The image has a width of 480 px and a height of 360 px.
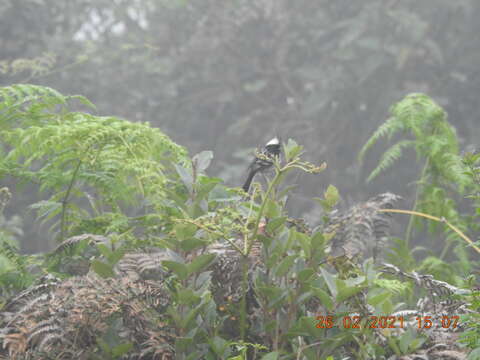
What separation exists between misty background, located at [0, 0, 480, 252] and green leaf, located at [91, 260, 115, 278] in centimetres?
389

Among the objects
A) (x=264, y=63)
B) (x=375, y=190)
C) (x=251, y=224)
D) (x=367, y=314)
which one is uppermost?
(x=264, y=63)

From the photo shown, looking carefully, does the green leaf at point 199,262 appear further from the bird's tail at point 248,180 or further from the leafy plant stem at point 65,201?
the leafy plant stem at point 65,201

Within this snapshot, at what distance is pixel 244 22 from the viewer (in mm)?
5562

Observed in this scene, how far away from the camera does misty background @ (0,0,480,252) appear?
5109 millimetres

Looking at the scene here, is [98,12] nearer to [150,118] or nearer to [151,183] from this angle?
[150,118]

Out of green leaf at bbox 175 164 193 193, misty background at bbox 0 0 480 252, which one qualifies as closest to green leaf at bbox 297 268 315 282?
green leaf at bbox 175 164 193 193

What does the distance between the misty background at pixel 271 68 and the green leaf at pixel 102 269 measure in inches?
153

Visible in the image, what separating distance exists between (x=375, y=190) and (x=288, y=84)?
53.9 inches

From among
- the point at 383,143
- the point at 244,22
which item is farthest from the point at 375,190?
the point at 244,22

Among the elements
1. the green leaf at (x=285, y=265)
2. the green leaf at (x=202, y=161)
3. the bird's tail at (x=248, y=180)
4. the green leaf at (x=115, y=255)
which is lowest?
the green leaf at (x=285, y=265)

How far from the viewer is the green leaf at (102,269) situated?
2.99ft
